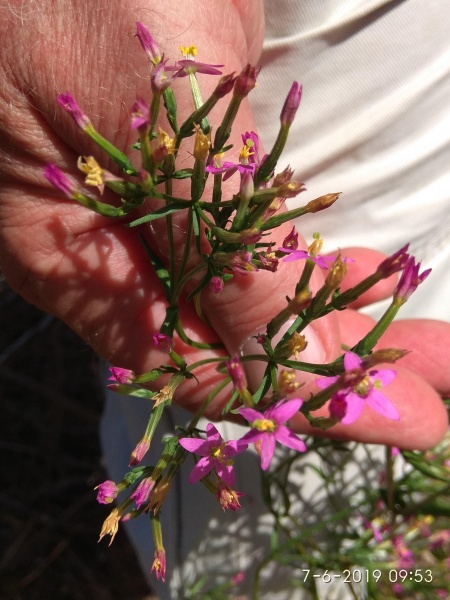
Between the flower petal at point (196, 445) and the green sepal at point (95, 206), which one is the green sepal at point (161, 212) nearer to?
the green sepal at point (95, 206)

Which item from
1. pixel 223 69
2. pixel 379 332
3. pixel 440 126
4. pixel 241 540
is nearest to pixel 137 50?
pixel 223 69

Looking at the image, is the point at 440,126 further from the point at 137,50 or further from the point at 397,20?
the point at 137,50

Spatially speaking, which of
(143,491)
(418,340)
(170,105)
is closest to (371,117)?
(418,340)

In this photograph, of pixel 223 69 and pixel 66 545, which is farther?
pixel 66 545

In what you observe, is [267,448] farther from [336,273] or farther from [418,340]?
[418,340]

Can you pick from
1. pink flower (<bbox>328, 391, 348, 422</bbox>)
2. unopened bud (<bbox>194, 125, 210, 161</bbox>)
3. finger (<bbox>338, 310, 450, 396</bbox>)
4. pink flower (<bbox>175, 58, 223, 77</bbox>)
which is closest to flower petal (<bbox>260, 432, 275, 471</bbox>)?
pink flower (<bbox>328, 391, 348, 422</bbox>)

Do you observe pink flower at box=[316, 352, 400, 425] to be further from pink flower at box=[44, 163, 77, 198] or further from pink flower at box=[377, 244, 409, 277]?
Answer: pink flower at box=[44, 163, 77, 198]
